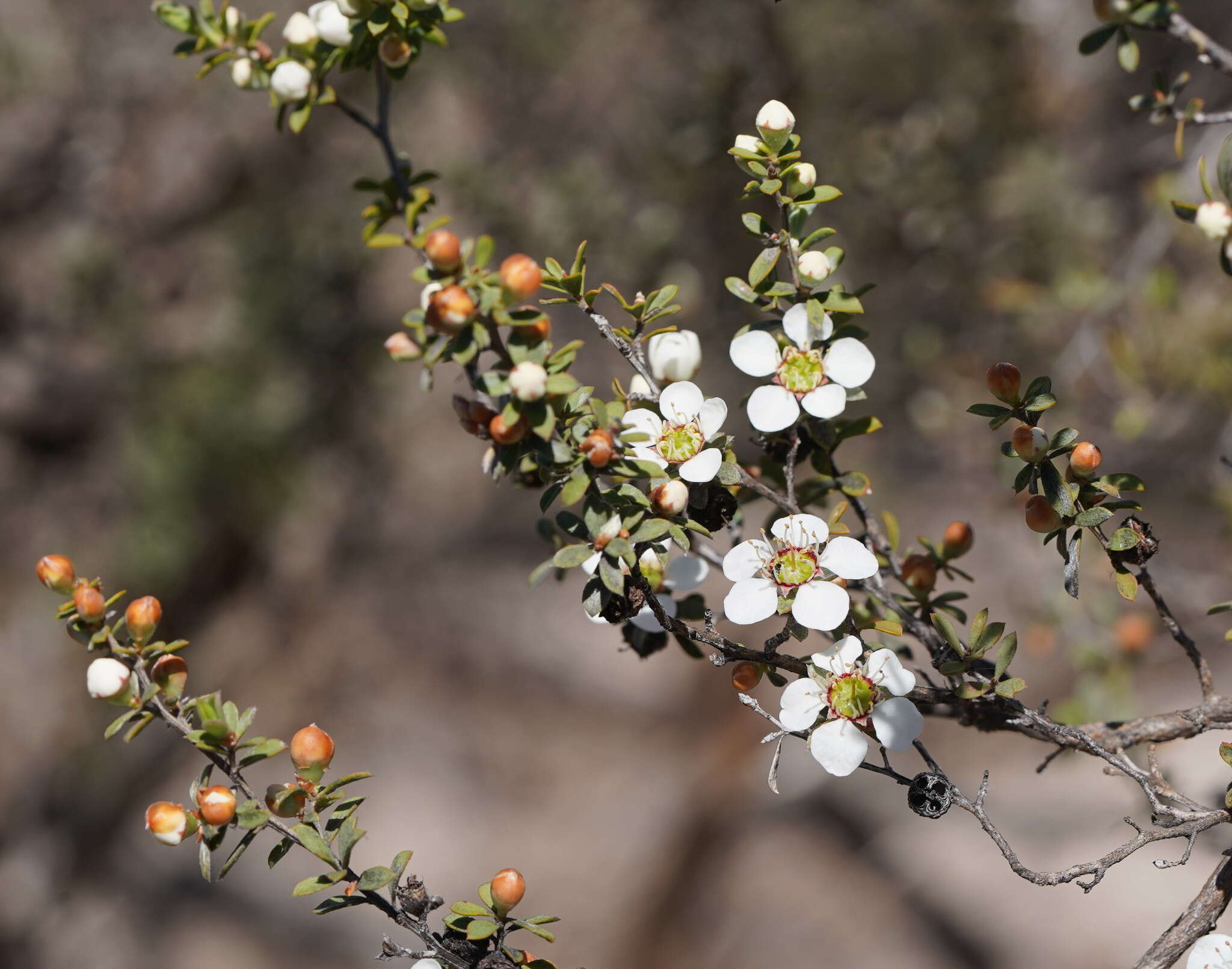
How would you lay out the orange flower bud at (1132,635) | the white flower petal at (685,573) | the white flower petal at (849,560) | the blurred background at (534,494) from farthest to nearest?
1. the blurred background at (534,494)
2. the orange flower bud at (1132,635)
3. the white flower petal at (685,573)
4. the white flower petal at (849,560)

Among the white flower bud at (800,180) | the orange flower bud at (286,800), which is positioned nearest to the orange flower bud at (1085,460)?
the white flower bud at (800,180)

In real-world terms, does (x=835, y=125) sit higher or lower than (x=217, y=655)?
higher

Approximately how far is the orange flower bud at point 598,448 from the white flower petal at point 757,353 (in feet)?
0.50

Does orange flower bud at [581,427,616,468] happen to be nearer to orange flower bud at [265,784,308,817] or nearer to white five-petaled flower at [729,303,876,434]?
white five-petaled flower at [729,303,876,434]

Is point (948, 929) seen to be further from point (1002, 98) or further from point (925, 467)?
point (1002, 98)

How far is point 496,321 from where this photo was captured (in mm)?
563

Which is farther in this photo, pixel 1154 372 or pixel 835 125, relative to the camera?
pixel 835 125

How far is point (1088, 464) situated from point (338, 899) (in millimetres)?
619

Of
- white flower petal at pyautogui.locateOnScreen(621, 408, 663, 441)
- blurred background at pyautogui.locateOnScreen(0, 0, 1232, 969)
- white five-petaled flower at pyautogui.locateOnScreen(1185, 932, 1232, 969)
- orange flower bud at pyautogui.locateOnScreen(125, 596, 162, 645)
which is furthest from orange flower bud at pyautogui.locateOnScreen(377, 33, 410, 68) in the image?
blurred background at pyautogui.locateOnScreen(0, 0, 1232, 969)

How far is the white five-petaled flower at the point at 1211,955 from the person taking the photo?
23.9 inches

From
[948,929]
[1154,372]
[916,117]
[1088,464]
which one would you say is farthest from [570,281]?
[948,929]

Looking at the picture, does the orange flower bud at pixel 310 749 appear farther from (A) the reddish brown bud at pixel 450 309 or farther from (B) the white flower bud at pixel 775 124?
(B) the white flower bud at pixel 775 124

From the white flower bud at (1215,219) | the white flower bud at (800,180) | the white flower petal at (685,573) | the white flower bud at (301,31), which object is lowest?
the white flower petal at (685,573)

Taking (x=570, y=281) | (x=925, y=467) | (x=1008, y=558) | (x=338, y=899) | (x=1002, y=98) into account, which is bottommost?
(x=338, y=899)
